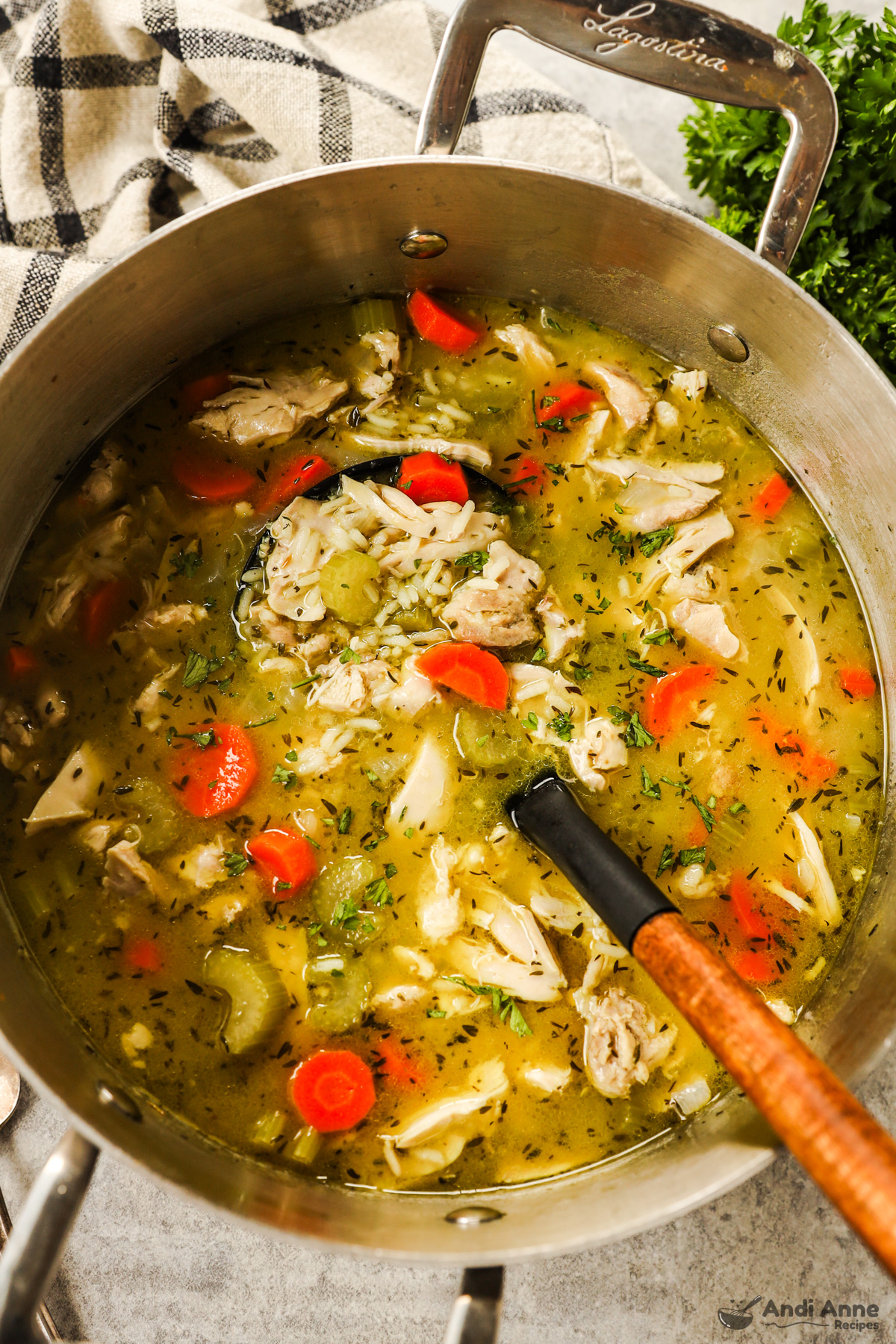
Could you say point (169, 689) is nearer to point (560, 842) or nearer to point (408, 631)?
point (408, 631)

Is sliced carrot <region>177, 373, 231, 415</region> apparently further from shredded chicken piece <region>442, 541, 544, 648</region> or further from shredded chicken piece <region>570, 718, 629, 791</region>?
shredded chicken piece <region>570, 718, 629, 791</region>

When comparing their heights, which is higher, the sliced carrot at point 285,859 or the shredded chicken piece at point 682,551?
the shredded chicken piece at point 682,551

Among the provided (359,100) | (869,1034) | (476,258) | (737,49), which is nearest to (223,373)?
(476,258)

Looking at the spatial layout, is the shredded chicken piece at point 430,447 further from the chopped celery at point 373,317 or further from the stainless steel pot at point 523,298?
the stainless steel pot at point 523,298

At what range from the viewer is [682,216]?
8.54ft

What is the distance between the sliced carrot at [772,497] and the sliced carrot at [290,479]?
138cm

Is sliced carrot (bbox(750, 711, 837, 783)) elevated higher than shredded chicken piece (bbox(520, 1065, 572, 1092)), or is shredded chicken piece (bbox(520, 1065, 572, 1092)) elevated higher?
sliced carrot (bbox(750, 711, 837, 783))

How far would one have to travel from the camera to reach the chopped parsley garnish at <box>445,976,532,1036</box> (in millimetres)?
2576

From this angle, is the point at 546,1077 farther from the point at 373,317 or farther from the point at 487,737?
the point at 373,317

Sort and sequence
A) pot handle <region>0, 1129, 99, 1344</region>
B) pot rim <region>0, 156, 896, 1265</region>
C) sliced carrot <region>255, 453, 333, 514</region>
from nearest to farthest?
pot handle <region>0, 1129, 99, 1344</region>, pot rim <region>0, 156, 896, 1265</region>, sliced carrot <region>255, 453, 333, 514</region>

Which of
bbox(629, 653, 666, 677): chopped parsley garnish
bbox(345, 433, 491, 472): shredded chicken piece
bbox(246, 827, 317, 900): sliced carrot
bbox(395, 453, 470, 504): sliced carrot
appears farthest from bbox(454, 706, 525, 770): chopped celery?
bbox(345, 433, 491, 472): shredded chicken piece

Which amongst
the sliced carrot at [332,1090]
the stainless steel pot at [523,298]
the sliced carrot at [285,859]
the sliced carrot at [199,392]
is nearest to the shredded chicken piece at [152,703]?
the sliced carrot at [285,859]

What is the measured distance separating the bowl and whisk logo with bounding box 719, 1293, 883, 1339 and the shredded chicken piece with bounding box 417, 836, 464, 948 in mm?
1426

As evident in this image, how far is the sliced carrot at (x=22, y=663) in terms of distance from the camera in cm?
272
